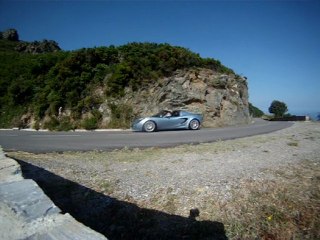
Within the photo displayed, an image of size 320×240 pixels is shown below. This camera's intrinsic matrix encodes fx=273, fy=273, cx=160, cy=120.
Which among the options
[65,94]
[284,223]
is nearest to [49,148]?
[284,223]

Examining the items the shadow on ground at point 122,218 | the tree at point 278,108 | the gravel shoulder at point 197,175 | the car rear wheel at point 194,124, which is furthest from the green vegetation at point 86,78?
the tree at point 278,108

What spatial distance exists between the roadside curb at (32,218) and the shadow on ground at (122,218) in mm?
2824

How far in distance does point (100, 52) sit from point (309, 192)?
1892cm

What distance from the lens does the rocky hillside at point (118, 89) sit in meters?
19.3

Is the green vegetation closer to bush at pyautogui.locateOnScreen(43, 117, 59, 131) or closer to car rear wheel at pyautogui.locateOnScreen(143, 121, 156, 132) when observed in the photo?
bush at pyautogui.locateOnScreen(43, 117, 59, 131)

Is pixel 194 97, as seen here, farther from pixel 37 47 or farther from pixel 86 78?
pixel 37 47

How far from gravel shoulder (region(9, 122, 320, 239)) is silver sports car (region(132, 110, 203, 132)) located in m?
6.33

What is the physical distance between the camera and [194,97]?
2027 centimetres

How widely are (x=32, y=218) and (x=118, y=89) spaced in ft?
60.2

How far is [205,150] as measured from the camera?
27.1 ft

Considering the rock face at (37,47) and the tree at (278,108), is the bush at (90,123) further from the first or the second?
the tree at (278,108)

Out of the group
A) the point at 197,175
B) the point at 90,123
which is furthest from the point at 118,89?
the point at 197,175

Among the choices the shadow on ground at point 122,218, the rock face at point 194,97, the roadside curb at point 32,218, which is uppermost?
the rock face at point 194,97

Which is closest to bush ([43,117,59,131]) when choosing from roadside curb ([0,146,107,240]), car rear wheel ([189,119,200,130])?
car rear wheel ([189,119,200,130])
